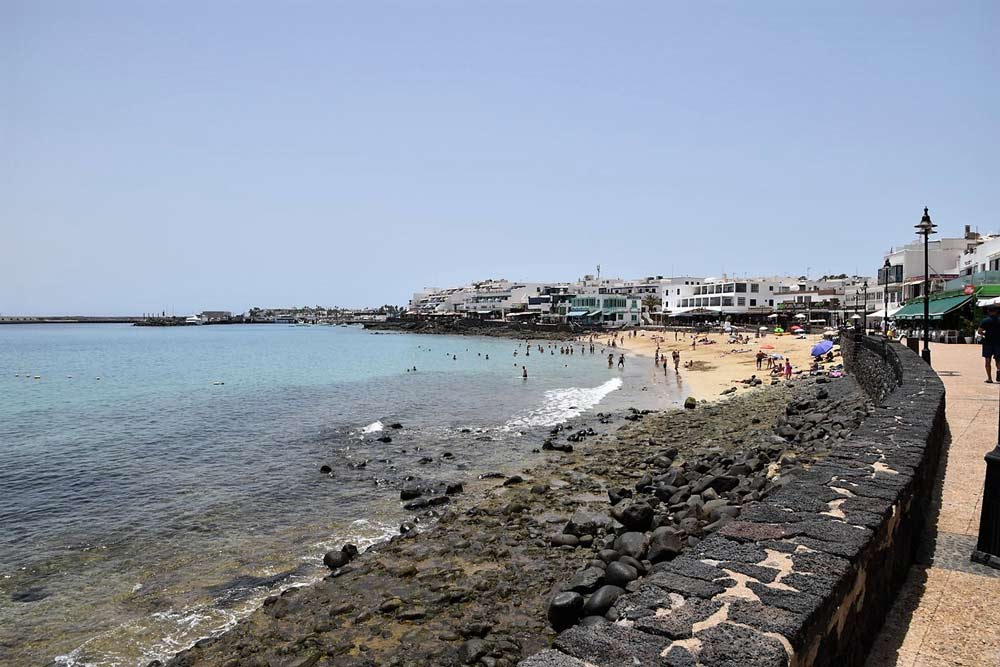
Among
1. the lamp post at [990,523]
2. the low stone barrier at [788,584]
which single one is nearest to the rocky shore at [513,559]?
the low stone barrier at [788,584]

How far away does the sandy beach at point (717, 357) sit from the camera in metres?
39.2

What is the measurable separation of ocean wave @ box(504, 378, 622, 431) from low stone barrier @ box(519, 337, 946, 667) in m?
21.0

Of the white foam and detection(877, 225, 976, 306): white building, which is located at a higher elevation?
detection(877, 225, 976, 306): white building

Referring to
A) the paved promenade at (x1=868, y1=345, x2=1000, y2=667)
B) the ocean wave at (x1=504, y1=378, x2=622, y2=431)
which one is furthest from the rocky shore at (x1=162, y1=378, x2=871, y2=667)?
the ocean wave at (x1=504, y1=378, x2=622, y2=431)

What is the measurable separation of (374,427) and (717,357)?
3796 cm

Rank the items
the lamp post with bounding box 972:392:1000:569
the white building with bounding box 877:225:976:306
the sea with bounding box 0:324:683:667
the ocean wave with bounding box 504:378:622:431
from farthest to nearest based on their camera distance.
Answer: the white building with bounding box 877:225:976:306
the ocean wave with bounding box 504:378:622:431
the sea with bounding box 0:324:683:667
the lamp post with bounding box 972:392:1000:569

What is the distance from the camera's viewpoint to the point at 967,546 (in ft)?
19.3

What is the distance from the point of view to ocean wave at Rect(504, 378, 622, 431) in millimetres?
27875

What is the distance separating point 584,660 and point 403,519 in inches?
476

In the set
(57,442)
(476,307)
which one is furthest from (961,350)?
(476,307)

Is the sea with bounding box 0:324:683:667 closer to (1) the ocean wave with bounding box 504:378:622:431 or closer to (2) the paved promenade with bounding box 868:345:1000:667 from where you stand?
(1) the ocean wave with bounding box 504:378:622:431

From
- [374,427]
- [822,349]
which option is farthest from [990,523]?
[822,349]

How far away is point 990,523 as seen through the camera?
5.38 metres

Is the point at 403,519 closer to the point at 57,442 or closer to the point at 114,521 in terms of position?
the point at 114,521
